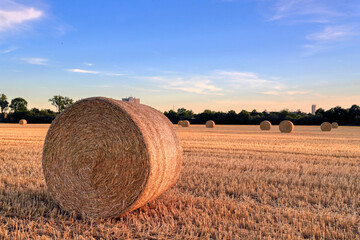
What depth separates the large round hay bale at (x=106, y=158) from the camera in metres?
4.75

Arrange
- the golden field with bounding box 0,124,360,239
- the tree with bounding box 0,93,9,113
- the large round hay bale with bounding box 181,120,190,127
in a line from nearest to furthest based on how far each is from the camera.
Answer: the golden field with bounding box 0,124,360,239
the large round hay bale with bounding box 181,120,190,127
the tree with bounding box 0,93,9,113

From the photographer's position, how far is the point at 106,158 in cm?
493

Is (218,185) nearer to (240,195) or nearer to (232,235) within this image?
(240,195)

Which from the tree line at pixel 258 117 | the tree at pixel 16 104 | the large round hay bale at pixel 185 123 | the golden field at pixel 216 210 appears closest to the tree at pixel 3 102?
the tree at pixel 16 104

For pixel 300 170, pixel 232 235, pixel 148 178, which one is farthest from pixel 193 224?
pixel 300 170

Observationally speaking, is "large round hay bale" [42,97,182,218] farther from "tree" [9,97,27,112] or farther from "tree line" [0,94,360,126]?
"tree" [9,97,27,112]

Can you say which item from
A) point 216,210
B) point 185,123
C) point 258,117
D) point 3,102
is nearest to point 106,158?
point 216,210

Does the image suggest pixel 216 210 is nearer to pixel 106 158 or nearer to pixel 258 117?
pixel 106 158

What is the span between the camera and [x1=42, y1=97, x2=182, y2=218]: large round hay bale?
4754 millimetres

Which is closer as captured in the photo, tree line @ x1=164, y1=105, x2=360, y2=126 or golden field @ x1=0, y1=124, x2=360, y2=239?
golden field @ x1=0, y1=124, x2=360, y2=239

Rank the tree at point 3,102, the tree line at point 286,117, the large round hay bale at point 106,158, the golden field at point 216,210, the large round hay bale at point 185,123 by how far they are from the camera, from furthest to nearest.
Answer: the tree at point 3,102 < the tree line at point 286,117 < the large round hay bale at point 185,123 < the large round hay bale at point 106,158 < the golden field at point 216,210

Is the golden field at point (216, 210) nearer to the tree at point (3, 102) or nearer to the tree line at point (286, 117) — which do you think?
the tree line at point (286, 117)

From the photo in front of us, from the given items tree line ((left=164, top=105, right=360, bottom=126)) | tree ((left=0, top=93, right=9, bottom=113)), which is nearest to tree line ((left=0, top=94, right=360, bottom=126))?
tree line ((left=164, top=105, right=360, bottom=126))

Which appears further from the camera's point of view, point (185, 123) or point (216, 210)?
point (185, 123)
